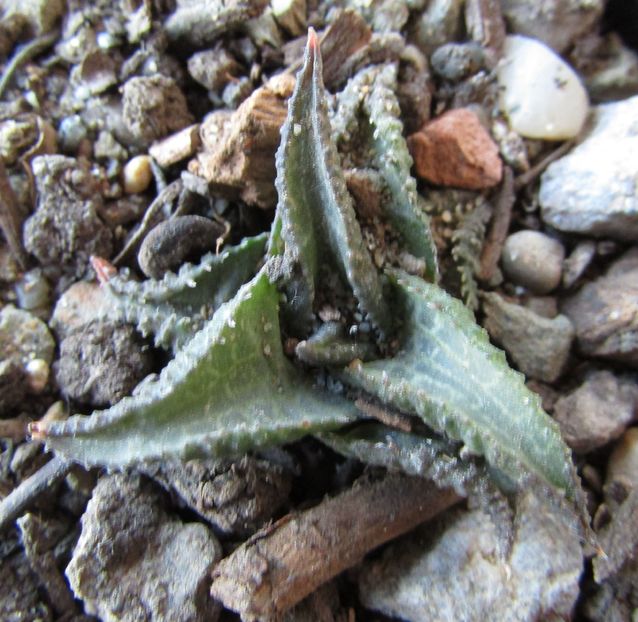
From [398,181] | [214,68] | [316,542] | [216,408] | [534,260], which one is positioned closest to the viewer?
[216,408]

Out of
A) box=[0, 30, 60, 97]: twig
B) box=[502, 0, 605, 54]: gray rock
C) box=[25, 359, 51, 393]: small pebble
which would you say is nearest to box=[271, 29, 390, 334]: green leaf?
box=[25, 359, 51, 393]: small pebble

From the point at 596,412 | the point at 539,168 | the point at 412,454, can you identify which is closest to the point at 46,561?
the point at 412,454

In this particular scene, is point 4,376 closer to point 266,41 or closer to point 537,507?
point 266,41

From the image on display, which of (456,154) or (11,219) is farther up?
(11,219)

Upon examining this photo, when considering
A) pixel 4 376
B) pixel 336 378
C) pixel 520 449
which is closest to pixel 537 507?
pixel 520 449

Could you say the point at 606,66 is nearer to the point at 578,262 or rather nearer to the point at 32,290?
the point at 578,262

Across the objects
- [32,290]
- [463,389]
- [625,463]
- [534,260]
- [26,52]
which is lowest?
[625,463]
